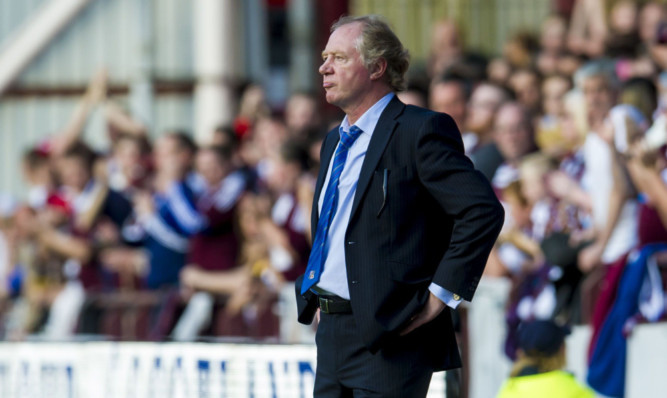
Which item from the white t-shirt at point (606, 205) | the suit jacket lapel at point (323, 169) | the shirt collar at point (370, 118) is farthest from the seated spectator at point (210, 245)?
the shirt collar at point (370, 118)

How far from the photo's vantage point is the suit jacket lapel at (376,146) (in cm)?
437

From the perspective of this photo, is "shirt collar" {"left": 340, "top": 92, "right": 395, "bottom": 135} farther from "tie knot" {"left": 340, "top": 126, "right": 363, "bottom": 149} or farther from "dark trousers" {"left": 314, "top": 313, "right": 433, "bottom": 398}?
"dark trousers" {"left": 314, "top": 313, "right": 433, "bottom": 398}

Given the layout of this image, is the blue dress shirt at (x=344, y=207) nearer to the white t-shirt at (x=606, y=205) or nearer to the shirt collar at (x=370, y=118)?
the shirt collar at (x=370, y=118)

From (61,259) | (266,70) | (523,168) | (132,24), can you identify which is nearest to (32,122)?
(132,24)

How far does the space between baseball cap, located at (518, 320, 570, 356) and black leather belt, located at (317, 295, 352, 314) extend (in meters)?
1.98

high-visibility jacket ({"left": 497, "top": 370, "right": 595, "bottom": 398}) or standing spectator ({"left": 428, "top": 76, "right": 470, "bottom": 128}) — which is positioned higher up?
standing spectator ({"left": 428, "top": 76, "right": 470, "bottom": 128})

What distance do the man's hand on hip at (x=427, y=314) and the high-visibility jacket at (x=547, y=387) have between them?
1.61 meters

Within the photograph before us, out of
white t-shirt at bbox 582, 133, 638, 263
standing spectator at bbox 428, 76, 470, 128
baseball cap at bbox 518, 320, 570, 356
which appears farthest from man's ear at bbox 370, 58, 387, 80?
standing spectator at bbox 428, 76, 470, 128

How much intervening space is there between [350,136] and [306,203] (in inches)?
201

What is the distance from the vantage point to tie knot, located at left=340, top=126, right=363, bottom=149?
14.8ft

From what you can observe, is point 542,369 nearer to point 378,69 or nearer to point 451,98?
point 378,69

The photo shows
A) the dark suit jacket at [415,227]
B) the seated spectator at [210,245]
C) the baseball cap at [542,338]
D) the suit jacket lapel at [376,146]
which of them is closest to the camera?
the dark suit jacket at [415,227]

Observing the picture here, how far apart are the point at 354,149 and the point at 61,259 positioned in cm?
734

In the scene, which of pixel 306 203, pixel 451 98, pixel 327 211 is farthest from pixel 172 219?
pixel 327 211
